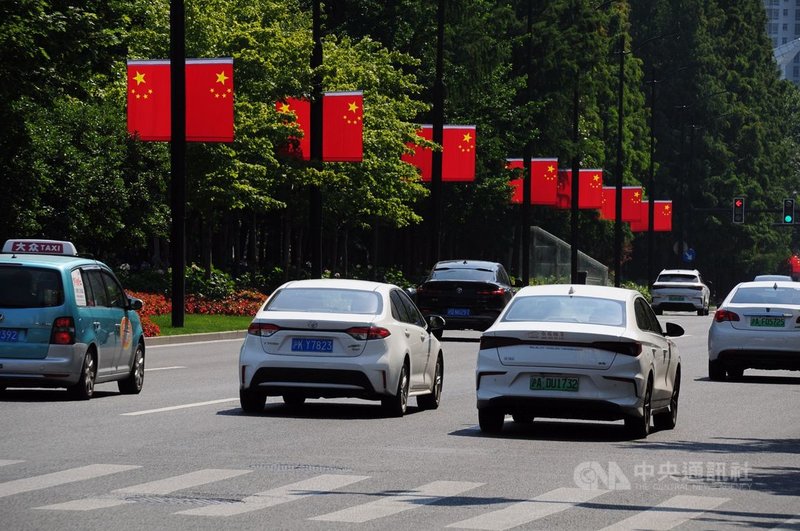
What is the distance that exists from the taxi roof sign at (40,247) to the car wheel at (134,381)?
4.64 feet

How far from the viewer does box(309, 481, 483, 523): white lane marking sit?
11289mm

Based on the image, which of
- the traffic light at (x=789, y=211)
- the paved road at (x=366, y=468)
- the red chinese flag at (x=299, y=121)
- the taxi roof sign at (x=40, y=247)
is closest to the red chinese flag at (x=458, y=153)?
the red chinese flag at (x=299, y=121)

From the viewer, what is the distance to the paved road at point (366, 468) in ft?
37.4

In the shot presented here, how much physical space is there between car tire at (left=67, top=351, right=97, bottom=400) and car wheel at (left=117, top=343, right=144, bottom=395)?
4.09ft

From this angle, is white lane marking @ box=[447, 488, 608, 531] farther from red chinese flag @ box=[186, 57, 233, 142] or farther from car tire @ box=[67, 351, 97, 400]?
red chinese flag @ box=[186, 57, 233, 142]

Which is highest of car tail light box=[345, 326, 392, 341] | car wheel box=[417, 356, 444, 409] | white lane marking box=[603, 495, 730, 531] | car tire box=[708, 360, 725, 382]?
car tail light box=[345, 326, 392, 341]

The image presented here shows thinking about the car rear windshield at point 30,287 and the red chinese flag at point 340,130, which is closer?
the car rear windshield at point 30,287

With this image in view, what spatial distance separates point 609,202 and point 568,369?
69226 millimetres

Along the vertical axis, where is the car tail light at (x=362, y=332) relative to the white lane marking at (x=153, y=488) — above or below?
above

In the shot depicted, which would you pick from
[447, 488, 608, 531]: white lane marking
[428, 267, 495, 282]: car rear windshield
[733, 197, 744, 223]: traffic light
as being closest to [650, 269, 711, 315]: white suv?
[733, 197, 744, 223]: traffic light

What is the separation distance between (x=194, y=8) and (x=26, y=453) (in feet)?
118

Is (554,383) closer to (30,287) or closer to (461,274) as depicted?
(30,287)

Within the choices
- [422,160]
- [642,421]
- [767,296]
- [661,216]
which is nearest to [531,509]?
[642,421]

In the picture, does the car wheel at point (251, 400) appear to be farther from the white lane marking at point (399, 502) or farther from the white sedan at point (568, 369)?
the white lane marking at point (399, 502)
